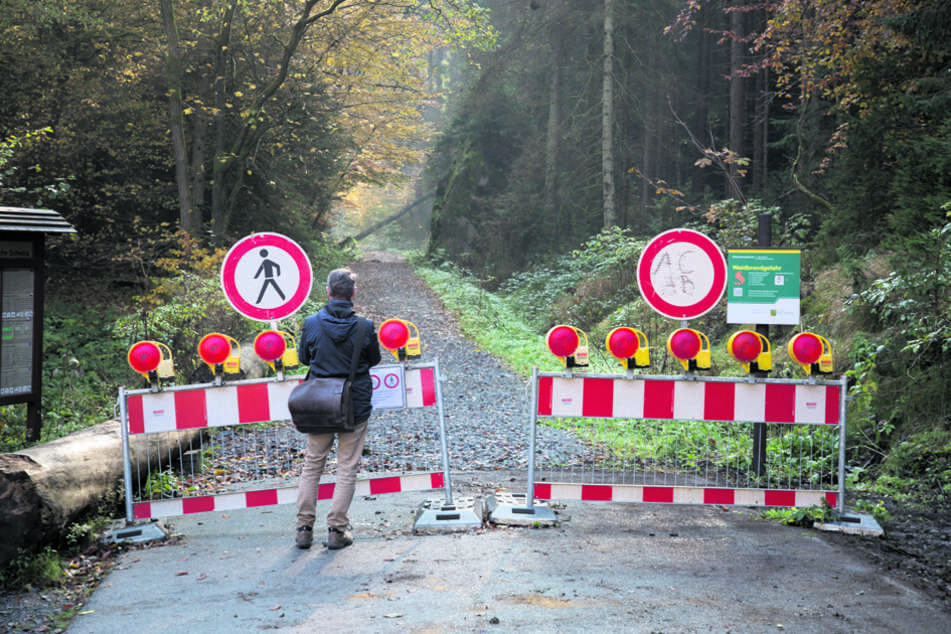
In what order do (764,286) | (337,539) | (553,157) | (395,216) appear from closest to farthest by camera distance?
(337,539) → (764,286) → (553,157) → (395,216)

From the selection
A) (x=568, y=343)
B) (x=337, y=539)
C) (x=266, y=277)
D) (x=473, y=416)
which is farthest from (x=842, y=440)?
(x=473, y=416)

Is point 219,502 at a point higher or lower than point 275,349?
lower

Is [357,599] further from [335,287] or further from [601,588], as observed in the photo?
[335,287]

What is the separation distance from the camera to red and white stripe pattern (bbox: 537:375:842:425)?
606cm

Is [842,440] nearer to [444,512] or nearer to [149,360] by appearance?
[444,512]

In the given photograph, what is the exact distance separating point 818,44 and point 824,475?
316 inches

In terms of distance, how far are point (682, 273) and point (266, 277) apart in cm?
364

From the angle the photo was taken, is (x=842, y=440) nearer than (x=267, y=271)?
Yes

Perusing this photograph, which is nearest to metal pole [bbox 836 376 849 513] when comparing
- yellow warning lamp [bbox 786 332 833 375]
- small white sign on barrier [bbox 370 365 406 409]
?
yellow warning lamp [bbox 786 332 833 375]

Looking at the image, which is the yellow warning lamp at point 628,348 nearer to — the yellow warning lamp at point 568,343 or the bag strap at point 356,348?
the yellow warning lamp at point 568,343

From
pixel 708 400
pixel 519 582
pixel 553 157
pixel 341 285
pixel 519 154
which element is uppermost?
pixel 519 154

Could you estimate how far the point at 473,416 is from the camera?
442 inches

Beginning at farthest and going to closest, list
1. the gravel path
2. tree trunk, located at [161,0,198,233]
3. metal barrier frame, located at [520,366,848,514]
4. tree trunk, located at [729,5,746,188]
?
tree trunk, located at [729,5,746,188], tree trunk, located at [161,0,198,233], the gravel path, metal barrier frame, located at [520,366,848,514]

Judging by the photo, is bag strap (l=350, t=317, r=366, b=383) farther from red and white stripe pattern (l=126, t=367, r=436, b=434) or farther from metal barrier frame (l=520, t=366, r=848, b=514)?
metal barrier frame (l=520, t=366, r=848, b=514)
